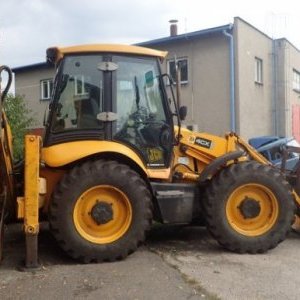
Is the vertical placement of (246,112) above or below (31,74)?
below

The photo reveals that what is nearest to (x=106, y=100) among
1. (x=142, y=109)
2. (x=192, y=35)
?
(x=142, y=109)

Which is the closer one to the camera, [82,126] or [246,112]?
[82,126]

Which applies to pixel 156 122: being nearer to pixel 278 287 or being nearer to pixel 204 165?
pixel 204 165

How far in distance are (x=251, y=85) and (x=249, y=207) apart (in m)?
14.3

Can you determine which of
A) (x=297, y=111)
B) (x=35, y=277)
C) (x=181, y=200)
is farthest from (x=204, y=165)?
(x=297, y=111)

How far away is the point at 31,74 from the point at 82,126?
20.5m

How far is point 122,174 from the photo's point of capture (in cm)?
664

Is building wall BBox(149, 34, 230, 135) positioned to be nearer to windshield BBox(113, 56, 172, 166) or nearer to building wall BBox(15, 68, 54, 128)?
building wall BBox(15, 68, 54, 128)

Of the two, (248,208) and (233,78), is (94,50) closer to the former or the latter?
(248,208)

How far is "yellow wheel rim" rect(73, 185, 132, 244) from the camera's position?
665 centimetres

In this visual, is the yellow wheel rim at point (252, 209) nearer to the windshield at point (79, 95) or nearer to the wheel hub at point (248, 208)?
the wheel hub at point (248, 208)

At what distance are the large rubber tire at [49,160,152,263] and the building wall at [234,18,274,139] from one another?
13.9 meters

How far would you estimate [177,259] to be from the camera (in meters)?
6.83

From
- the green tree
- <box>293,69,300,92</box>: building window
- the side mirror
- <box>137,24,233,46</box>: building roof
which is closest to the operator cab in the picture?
the side mirror
